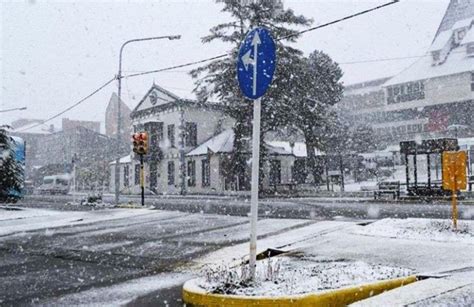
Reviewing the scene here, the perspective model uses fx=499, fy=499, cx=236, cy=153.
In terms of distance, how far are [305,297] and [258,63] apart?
2.67 m

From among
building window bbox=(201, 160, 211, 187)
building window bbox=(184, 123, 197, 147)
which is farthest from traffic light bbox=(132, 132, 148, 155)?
building window bbox=(184, 123, 197, 147)

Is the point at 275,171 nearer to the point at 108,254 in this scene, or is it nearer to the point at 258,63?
the point at 108,254

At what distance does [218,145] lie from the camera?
139ft

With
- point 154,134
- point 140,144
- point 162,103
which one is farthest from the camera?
point 154,134

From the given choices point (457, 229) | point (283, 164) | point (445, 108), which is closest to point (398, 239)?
point (457, 229)

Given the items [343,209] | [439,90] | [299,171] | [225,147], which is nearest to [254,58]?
[343,209]

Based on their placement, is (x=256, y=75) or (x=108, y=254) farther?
(x=108, y=254)

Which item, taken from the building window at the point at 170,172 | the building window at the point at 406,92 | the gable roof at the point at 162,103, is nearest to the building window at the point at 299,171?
the gable roof at the point at 162,103

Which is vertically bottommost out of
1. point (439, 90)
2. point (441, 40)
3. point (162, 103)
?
point (162, 103)

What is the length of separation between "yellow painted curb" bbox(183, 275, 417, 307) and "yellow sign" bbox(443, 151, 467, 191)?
398 centimetres

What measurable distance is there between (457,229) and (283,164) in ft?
115

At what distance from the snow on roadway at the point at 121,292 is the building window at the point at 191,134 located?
126 ft

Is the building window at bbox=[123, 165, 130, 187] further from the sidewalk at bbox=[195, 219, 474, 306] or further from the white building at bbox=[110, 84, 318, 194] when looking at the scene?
the sidewalk at bbox=[195, 219, 474, 306]

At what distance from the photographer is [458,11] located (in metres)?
56.4
